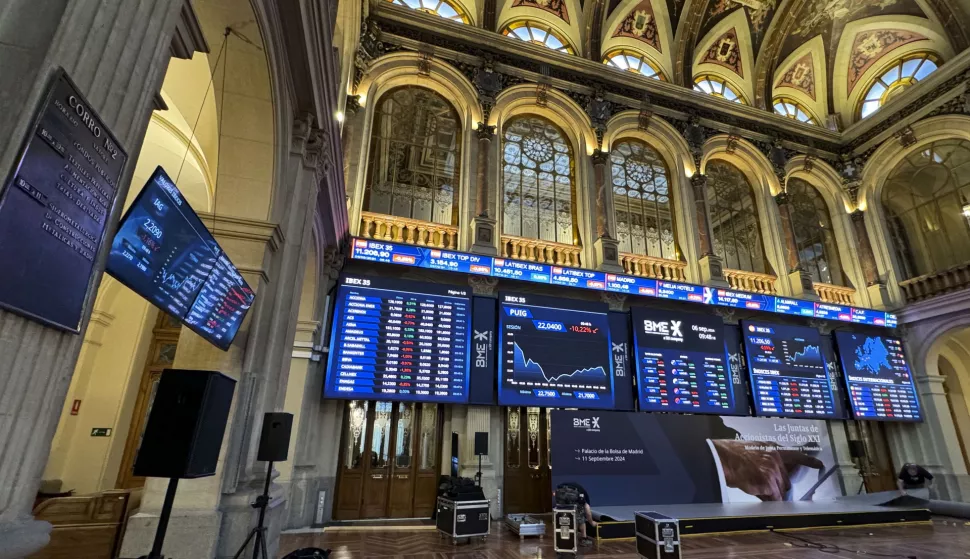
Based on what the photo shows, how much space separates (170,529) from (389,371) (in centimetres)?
415

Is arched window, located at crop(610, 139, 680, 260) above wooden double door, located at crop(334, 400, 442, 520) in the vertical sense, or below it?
above

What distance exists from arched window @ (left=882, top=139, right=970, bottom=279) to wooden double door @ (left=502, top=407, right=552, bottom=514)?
33.8 feet

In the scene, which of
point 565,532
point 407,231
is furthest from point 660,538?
point 407,231

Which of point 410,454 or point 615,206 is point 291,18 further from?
point 615,206

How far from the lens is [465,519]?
583 centimetres

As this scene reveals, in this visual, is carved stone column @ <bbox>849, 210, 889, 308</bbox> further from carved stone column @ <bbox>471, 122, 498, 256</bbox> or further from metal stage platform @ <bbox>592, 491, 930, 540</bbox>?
carved stone column @ <bbox>471, 122, 498, 256</bbox>

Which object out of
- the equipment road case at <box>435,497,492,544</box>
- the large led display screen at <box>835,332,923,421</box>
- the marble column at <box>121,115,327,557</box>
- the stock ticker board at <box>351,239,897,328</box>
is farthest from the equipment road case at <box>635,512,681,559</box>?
the large led display screen at <box>835,332,923,421</box>

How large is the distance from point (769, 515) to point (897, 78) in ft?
41.0

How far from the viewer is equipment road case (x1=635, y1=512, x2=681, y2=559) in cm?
450

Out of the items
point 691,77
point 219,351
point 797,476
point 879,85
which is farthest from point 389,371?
point 879,85

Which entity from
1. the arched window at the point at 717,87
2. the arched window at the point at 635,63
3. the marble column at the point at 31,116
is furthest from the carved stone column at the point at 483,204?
the arched window at the point at 717,87

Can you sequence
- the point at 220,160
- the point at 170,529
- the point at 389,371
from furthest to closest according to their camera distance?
the point at 389,371
the point at 220,160
the point at 170,529

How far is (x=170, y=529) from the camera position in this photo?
3049 mm

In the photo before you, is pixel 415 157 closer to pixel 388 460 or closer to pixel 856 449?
pixel 388 460
